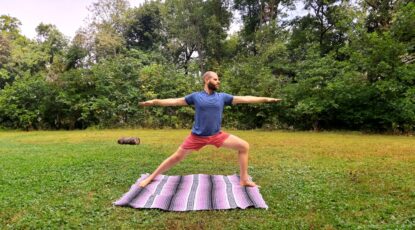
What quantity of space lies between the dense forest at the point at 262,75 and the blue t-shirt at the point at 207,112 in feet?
34.6

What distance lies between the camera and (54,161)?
293 inches

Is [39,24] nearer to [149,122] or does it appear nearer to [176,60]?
[176,60]

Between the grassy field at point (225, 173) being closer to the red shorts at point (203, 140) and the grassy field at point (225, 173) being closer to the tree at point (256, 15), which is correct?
the red shorts at point (203, 140)

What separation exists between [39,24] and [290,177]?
35908 millimetres

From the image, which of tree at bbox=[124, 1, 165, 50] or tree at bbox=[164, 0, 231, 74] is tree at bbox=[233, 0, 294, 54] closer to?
tree at bbox=[164, 0, 231, 74]

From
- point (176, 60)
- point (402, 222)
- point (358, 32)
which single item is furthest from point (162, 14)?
point (402, 222)

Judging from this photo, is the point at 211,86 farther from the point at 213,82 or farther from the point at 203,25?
the point at 203,25

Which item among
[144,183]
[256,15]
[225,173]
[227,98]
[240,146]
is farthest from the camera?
Answer: [256,15]

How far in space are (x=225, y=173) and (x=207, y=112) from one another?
195 cm

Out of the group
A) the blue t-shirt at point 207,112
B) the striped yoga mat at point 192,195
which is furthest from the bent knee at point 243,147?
the striped yoga mat at point 192,195

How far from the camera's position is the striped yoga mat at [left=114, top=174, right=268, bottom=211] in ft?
14.2

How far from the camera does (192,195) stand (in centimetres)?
479

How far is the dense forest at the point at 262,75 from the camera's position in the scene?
550 inches

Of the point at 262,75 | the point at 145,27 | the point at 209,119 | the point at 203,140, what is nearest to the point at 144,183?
the point at 203,140
